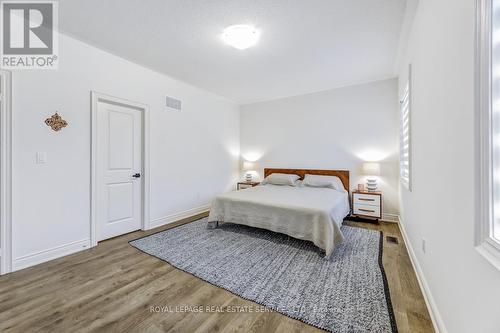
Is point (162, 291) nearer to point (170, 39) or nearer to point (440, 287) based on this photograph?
point (440, 287)

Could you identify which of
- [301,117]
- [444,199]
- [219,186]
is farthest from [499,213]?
[219,186]

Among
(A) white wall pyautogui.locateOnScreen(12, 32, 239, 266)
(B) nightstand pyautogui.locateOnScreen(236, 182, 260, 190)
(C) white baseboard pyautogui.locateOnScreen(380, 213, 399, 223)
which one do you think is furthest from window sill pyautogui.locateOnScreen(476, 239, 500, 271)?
(B) nightstand pyautogui.locateOnScreen(236, 182, 260, 190)

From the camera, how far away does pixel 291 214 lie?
274 cm

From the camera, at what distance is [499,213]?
826 mm

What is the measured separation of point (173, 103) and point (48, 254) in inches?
107

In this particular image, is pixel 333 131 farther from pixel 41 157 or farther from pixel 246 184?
pixel 41 157

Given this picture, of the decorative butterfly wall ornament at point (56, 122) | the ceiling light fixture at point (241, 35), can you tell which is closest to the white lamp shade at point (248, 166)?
the ceiling light fixture at point (241, 35)

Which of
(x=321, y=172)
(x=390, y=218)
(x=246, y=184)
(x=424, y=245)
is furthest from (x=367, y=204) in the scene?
(x=246, y=184)

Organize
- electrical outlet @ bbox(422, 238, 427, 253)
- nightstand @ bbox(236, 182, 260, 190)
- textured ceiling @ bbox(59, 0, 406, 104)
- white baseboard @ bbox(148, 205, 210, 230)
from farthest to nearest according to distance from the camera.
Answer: nightstand @ bbox(236, 182, 260, 190), white baseboard @ bbox(148, 205, 210, 230), textured ceiling @ bbox(59, 0, 406, 104), electrical outlet @ bbox(422, 238, 427, 253)

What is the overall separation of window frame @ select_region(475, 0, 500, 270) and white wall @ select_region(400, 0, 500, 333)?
5cm

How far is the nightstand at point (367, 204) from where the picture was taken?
3707 mm

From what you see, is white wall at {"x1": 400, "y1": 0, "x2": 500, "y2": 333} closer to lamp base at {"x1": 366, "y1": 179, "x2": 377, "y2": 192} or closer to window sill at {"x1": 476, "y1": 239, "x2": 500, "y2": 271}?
window sill at {"x1": 476, "y1": 239, "x2": 500, "y2": 271}

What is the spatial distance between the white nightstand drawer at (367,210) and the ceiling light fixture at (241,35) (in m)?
3.17

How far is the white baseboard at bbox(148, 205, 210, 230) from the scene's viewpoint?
142 inches
